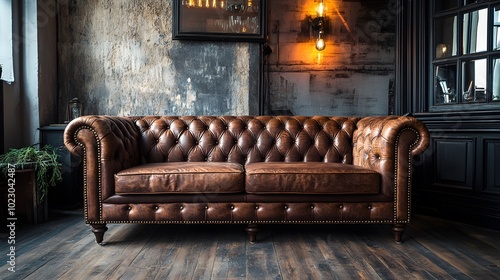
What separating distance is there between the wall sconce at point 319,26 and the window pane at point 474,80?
2.43 meters

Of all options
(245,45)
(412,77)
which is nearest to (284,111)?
(245,45)

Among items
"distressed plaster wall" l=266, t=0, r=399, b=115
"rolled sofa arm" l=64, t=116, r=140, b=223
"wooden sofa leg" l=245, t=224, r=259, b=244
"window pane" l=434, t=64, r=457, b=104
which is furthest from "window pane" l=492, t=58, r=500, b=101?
"rolled sofa arm" l=64, t=116, r=140, b=223

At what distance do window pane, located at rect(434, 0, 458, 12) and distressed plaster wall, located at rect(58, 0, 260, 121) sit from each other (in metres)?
1.86

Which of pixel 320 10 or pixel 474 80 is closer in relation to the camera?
pixel 474 80

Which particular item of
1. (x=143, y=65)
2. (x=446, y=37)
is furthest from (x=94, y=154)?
(x=446, y=37)

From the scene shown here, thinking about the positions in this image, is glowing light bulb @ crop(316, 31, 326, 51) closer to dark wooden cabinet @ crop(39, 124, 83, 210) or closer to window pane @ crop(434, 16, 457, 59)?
window pane @ crop(434, 16, 457, 59)

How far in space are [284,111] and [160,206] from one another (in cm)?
329

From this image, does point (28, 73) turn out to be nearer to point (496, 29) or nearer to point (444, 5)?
point (444, 5)

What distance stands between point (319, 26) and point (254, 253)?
388 centimetres

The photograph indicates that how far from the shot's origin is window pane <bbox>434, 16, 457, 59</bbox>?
2826 mm

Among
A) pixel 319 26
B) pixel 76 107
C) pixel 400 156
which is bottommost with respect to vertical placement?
pixel 400 156

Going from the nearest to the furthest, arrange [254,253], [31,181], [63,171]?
[254,253] → [31,181] → [63,171]

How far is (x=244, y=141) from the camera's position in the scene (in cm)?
266

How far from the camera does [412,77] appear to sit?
3064 mm
